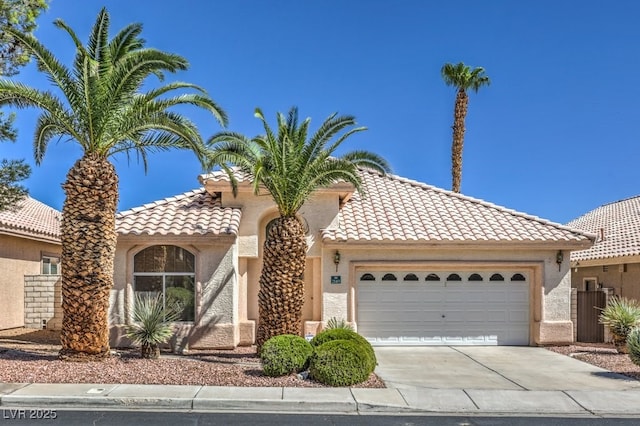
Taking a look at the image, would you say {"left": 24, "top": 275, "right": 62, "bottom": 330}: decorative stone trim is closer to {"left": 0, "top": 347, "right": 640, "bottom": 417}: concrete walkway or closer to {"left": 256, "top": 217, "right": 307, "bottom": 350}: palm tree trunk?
{"left": 256, "top": 217, "right": 307, "bottom": 350}: palm tree trunk

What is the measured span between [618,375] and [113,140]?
12460mm

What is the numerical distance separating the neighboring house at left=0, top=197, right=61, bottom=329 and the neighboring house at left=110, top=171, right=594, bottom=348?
636 centimetres

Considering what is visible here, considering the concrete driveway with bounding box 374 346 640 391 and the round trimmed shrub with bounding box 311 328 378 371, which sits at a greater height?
the round trimmed shrub with bounding box 311 328 378 371

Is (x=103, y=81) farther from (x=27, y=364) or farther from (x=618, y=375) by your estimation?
(x=618, y=375)

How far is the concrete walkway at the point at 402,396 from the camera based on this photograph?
1051 cm

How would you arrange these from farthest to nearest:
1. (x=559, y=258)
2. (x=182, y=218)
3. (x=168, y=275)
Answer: (x=559, y=258) → (x=182, y=218) → (x=168, y=275)

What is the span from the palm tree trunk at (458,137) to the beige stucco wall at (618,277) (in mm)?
10548

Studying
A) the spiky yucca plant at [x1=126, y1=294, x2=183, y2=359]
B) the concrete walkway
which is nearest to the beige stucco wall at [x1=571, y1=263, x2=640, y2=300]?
the concrete walkway

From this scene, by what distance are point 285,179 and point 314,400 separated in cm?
564

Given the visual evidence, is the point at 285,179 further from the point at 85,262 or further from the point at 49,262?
the point at 49,262

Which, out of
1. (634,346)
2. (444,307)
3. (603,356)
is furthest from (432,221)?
(634,346)

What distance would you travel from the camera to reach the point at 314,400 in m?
10.7

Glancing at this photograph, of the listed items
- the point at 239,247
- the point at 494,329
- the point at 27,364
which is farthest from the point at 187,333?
the point at 494,329

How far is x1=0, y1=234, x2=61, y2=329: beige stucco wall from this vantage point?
844 inches
